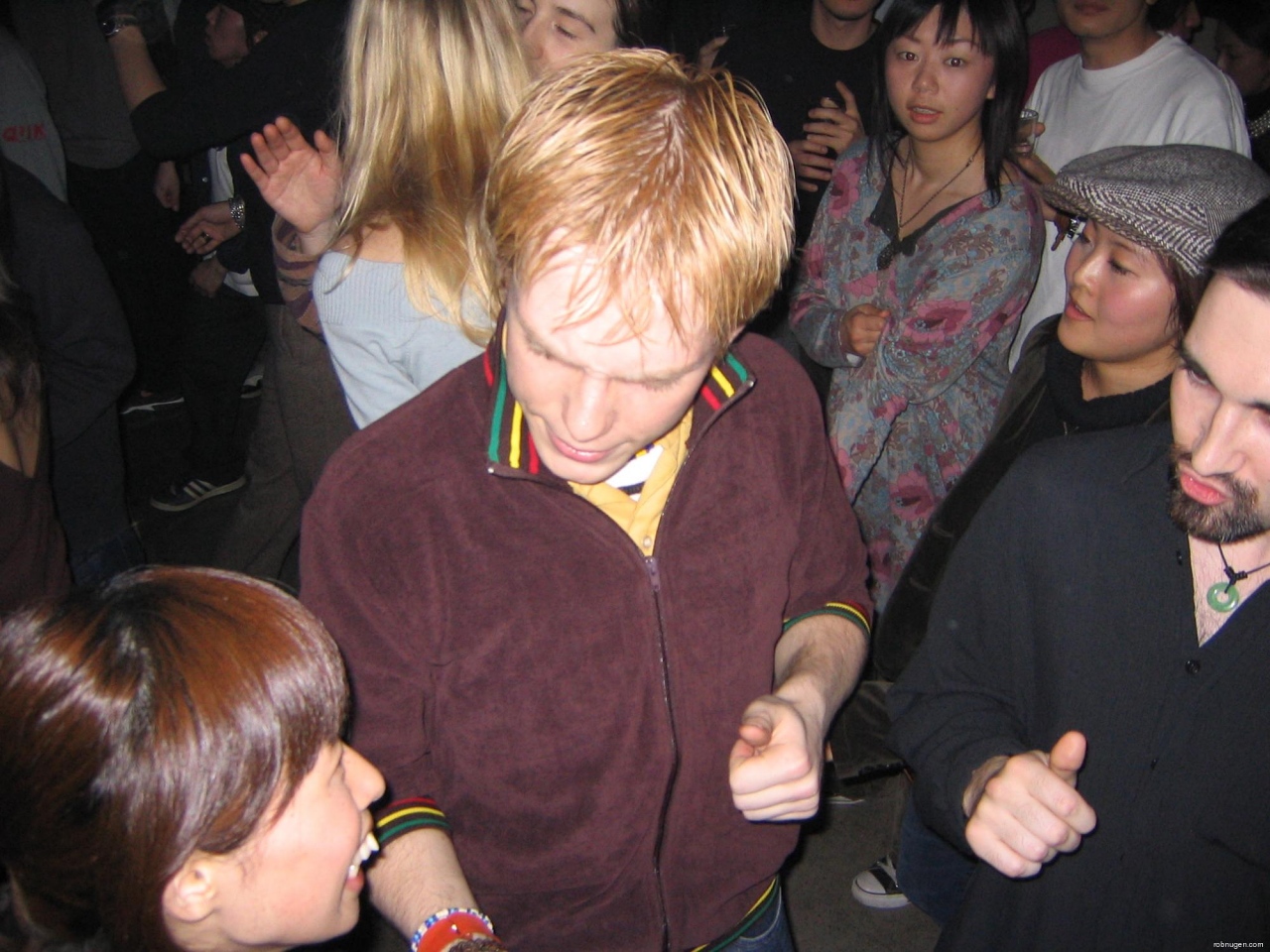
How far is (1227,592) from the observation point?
4.40ft

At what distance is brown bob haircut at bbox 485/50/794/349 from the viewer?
1048mm

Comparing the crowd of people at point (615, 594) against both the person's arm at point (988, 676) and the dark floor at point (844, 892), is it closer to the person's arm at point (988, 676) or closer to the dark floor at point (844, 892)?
the person's arm at point (988, 676)

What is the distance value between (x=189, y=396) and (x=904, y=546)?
134 inches

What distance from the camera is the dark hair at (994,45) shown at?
2600mm

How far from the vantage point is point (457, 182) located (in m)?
1.75

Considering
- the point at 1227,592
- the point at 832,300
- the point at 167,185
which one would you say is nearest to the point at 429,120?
the point at 832,300

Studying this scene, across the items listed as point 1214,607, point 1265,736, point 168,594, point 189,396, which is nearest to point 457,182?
point 168,594

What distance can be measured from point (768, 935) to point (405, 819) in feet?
2.24

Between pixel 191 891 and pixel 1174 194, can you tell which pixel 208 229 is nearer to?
pixel 191 891

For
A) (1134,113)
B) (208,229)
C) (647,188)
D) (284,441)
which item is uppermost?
(647,188)

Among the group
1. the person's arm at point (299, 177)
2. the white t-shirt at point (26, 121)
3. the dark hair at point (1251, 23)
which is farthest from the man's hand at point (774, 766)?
the dark hair at point (1251, 23)

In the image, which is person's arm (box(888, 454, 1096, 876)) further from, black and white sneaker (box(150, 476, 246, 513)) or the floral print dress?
black and white sneaker (box(150, 476, 246, 513))

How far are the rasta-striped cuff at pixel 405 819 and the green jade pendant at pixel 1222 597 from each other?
3.80ft

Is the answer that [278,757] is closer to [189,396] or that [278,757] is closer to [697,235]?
[697,235]
